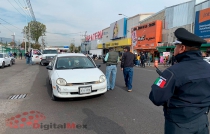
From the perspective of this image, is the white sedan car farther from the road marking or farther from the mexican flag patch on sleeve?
the mexican flag patch on sleeve

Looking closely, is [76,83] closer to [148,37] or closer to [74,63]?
[74,63]

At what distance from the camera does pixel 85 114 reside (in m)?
4.12

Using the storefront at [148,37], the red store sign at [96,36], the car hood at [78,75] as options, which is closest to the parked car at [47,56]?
the car hood at [78,75]

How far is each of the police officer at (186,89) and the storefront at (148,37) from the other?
2615 centimetres

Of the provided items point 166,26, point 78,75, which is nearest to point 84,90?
point 78,75

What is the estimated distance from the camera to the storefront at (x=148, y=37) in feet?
87.2

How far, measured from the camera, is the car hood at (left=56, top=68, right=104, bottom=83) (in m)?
4.79

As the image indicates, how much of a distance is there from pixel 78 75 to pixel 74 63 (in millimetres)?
1248

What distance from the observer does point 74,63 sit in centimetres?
617

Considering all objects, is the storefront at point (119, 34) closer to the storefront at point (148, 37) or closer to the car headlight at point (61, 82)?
the storefront at point (148, 37)

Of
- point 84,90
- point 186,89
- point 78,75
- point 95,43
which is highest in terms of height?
point 95,43

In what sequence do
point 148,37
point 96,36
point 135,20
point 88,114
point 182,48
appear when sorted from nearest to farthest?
1. point 182,48
2. point 88,114
3. point 148,37
4. point 135,20
5. point 96,36

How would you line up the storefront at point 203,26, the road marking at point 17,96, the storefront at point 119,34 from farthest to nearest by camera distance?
the storefront at point 119,34 < the storefront at point 203,26 < the road marking at point 17,96

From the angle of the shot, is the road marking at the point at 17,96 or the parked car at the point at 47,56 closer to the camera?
the road marking at the point at 17,96
